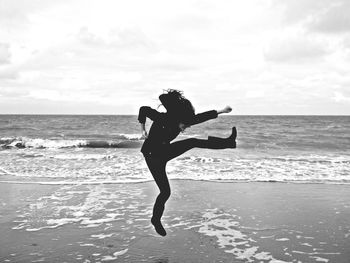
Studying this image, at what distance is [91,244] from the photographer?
5496 millimetres

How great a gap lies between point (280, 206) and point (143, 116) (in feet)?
14.6

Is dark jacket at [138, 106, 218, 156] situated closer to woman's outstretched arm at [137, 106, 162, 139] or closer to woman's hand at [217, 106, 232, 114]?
woman's outstretched arm at [137, 106, 162, 139]

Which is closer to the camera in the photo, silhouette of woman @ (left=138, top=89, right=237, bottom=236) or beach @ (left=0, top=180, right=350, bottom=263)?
silhouette of woman @ (left=138, top=89, right=237, bottom=236)

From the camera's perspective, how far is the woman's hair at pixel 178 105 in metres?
4.61

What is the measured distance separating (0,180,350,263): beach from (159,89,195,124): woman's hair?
1997mm

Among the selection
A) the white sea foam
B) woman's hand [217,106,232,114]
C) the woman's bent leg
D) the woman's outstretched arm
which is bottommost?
the white sea foam

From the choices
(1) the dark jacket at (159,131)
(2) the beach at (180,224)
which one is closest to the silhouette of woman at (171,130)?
(1) the dark jacket at (159,131)

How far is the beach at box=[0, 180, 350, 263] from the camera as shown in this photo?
5.13m

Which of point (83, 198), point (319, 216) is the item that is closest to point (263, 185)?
point (319, 216)

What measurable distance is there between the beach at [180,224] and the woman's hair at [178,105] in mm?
1997

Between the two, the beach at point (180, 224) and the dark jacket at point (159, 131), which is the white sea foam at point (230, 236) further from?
the dark jacket at point (159, 131)

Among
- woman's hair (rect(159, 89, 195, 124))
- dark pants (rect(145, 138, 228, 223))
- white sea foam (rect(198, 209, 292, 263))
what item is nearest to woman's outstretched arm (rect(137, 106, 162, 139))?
woman's hair (rect(159, 89, 195, 124))

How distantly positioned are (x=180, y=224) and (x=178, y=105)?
280cm

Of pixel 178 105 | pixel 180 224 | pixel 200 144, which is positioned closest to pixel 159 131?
pixel 178 105
